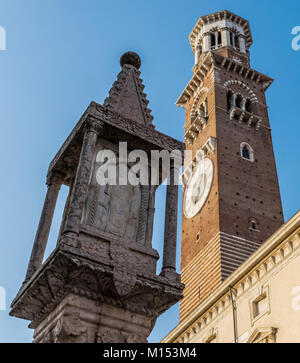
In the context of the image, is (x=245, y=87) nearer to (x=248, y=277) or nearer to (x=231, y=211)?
(x=231, y=211)

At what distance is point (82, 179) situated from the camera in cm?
499

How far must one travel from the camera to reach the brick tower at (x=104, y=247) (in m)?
4.36

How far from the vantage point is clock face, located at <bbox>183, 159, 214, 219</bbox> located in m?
25.7

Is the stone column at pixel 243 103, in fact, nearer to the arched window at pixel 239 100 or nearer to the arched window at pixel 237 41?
the arched window at pixel 239 100

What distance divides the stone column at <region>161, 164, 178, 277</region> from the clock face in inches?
776

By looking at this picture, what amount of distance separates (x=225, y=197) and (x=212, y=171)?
87.4 inches

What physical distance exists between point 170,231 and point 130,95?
2.05 meters

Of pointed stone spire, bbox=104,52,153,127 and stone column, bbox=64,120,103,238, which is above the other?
pointed stone spire, bbox=104,52,153,127

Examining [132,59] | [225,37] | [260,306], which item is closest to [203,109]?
[225,37]

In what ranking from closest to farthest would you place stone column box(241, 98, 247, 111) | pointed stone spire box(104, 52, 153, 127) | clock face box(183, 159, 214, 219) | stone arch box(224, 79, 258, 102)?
pointed stone spire box(104, 52, 153, 127)
clock face box(183, 159, 214, 219)
stone column box(241, 98, 247, 111)
stone arch box(224, 79, 258, 102)

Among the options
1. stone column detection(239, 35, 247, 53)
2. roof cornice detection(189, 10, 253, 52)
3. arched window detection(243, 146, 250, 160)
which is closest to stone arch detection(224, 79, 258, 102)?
stone column detection(239, 35, 247, 53)

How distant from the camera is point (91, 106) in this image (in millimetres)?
5520

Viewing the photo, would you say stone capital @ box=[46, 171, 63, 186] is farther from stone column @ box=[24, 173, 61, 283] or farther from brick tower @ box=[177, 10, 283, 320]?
brick tower @ box=[177, 10, 283, 320]

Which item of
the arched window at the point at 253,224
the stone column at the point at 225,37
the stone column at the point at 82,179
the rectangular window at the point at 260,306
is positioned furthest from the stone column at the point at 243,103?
the stone column at the point at 82,179
